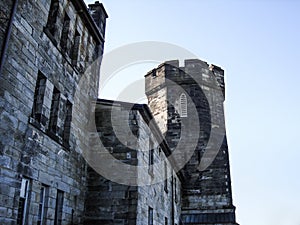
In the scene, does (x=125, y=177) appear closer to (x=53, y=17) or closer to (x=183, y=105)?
(x=53, y=17)

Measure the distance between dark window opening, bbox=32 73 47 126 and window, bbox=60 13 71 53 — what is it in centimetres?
149

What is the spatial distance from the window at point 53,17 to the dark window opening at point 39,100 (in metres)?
1.52

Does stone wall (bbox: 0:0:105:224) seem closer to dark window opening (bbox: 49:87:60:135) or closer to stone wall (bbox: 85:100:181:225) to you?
dark window opening (bbox: 49:87:60:135)

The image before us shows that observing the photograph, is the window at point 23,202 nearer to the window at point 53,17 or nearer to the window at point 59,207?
the window at point 59,207

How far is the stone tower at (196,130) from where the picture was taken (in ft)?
61.7

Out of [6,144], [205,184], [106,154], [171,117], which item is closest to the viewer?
[6,144]


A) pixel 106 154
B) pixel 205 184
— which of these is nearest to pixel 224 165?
pixel 205 184

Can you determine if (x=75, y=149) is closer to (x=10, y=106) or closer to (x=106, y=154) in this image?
(x=106, y=154)

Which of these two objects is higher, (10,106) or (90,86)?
(90,86)

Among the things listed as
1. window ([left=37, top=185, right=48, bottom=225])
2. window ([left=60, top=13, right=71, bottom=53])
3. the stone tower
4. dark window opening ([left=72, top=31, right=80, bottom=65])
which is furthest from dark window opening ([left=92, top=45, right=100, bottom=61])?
the stone tower

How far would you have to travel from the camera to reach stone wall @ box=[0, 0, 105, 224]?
690cm

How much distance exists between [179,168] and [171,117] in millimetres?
3124

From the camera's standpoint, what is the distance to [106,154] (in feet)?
34.9

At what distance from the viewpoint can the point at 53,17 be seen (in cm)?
943
